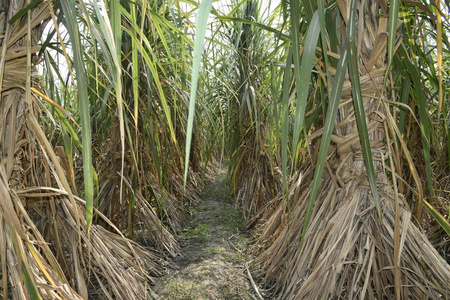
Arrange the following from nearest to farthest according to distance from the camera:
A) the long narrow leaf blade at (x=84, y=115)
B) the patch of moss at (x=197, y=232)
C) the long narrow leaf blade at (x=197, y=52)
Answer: the long narrow leaf blade at (x=197, y=52)
the long narrow leaf blade at (x=84, y=115)
the patch of moss at (x=197, y=232)

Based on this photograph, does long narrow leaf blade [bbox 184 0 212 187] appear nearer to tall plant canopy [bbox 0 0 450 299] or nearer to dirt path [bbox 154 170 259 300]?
tall plant canopy [bbox 0 0 450 299]

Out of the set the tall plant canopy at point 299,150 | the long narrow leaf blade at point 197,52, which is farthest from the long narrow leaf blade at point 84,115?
the long narrow leaf blade at point 197,52

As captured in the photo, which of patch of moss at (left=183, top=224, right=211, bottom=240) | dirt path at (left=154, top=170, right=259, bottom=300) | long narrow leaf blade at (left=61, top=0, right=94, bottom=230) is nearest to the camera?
long narrow leaf blade at (left=61, top=0, right=94, bottom=230)

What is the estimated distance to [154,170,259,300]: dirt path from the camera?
1.41 meters

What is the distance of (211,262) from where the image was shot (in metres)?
1.69

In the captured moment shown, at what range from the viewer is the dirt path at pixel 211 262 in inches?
55.6

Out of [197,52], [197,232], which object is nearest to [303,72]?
[197,52]

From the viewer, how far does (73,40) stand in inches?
22.2

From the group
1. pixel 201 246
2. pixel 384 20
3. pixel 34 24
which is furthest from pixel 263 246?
pixel 34 24

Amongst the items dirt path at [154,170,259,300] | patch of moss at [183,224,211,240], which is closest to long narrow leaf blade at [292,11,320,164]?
dirt path at [154,170,259,300]

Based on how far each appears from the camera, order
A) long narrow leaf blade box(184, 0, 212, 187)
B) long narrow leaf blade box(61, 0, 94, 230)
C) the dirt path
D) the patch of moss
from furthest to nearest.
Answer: the patch of moss → the dirt path → long narrow leaf blade box(61, 0, 94, 230) → long narrow leaf blade box(184, 0, 212, 187)

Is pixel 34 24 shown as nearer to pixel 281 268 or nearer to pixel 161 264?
pixel 281 268

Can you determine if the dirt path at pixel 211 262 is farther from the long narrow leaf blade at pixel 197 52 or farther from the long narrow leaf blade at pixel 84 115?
the long narrow leaf blade at pixel 197 52

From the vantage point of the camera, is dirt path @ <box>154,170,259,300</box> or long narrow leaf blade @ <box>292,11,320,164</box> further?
dirt path @ <box>154,170,259,300</box>
